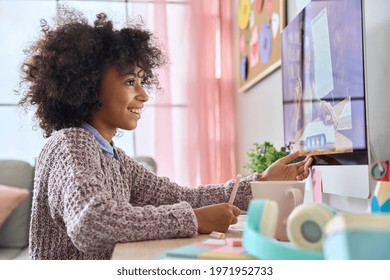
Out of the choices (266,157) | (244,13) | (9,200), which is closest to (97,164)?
(266,157)

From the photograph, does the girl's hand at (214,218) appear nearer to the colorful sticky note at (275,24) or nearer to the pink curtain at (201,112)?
the colorful sticky note at (275,24)

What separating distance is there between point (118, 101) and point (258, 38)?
1227mm

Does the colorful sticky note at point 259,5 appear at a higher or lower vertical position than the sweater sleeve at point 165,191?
higher

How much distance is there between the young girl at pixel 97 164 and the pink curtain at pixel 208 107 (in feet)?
5.14

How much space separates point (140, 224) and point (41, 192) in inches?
10.1

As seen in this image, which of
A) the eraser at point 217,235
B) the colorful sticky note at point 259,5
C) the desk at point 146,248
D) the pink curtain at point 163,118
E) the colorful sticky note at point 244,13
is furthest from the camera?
the pink curtain at point 163,118

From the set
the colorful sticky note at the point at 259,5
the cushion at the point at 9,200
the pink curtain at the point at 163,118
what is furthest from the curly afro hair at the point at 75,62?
the pink curtain at the point at 163,118

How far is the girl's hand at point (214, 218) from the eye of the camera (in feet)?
2.07

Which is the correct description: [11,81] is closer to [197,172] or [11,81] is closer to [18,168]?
[18,168]

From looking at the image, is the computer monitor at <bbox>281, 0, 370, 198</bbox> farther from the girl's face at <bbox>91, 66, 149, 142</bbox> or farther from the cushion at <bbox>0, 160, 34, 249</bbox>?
the cushion at <bbox>0, 160, 34, 249</bbox>

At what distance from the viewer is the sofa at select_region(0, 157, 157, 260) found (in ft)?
5.38

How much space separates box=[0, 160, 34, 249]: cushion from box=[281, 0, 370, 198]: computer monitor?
3.56 feet

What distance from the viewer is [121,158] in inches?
35.4

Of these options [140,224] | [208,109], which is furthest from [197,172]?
[140,224]
